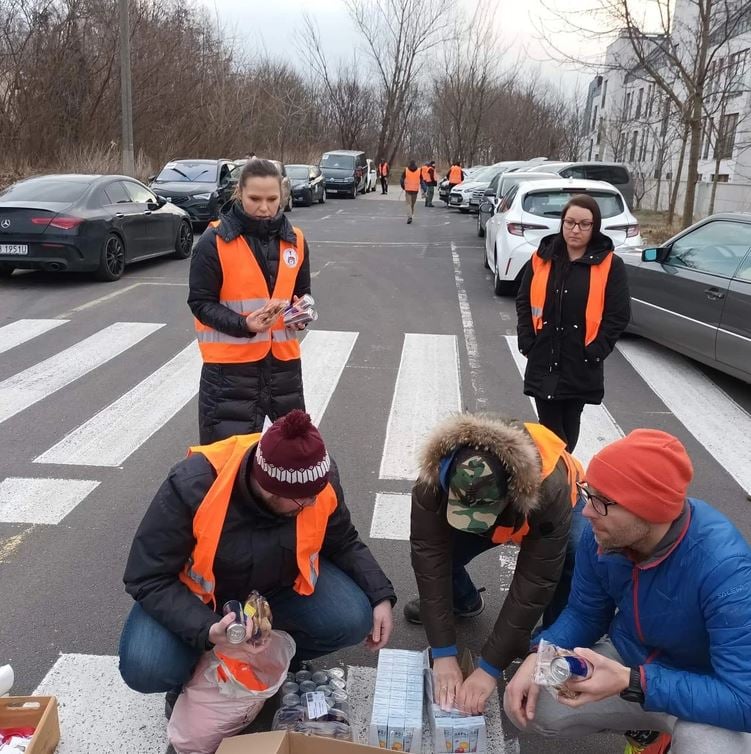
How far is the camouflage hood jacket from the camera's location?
2.50 metres

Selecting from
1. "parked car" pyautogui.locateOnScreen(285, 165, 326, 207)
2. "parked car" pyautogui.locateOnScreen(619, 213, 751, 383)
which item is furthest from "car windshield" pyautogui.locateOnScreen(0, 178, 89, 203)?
"parked car" pyautogui.locateOnScreen(285, 165, 326, 207)

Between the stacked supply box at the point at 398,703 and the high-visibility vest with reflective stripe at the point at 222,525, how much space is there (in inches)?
17.1

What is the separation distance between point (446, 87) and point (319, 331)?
51.3 meters

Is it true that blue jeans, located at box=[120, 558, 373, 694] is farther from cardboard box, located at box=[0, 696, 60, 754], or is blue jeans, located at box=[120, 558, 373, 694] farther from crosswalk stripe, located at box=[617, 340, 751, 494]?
crosswalk stripe, located at box=[617, 340, 751, 494]

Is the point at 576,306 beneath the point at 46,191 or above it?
beneath

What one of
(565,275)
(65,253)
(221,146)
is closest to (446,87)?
(221,146)

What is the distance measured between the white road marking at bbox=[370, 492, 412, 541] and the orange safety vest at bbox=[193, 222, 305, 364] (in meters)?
1.19

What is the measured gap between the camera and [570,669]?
2.27 meters

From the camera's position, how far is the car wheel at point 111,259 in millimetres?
10836

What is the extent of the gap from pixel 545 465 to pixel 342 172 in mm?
31761

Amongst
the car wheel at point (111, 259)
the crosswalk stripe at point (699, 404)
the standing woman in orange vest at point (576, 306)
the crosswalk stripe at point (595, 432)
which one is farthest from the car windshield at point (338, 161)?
the standing woman in orange vest at point (576, 306)

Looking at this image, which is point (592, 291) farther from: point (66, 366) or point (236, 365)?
point (66, 366)

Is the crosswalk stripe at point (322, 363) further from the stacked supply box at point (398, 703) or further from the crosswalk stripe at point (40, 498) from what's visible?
the stacked supply box at point (398, 703)

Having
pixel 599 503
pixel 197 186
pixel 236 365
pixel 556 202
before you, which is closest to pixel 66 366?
pixel 236 365
